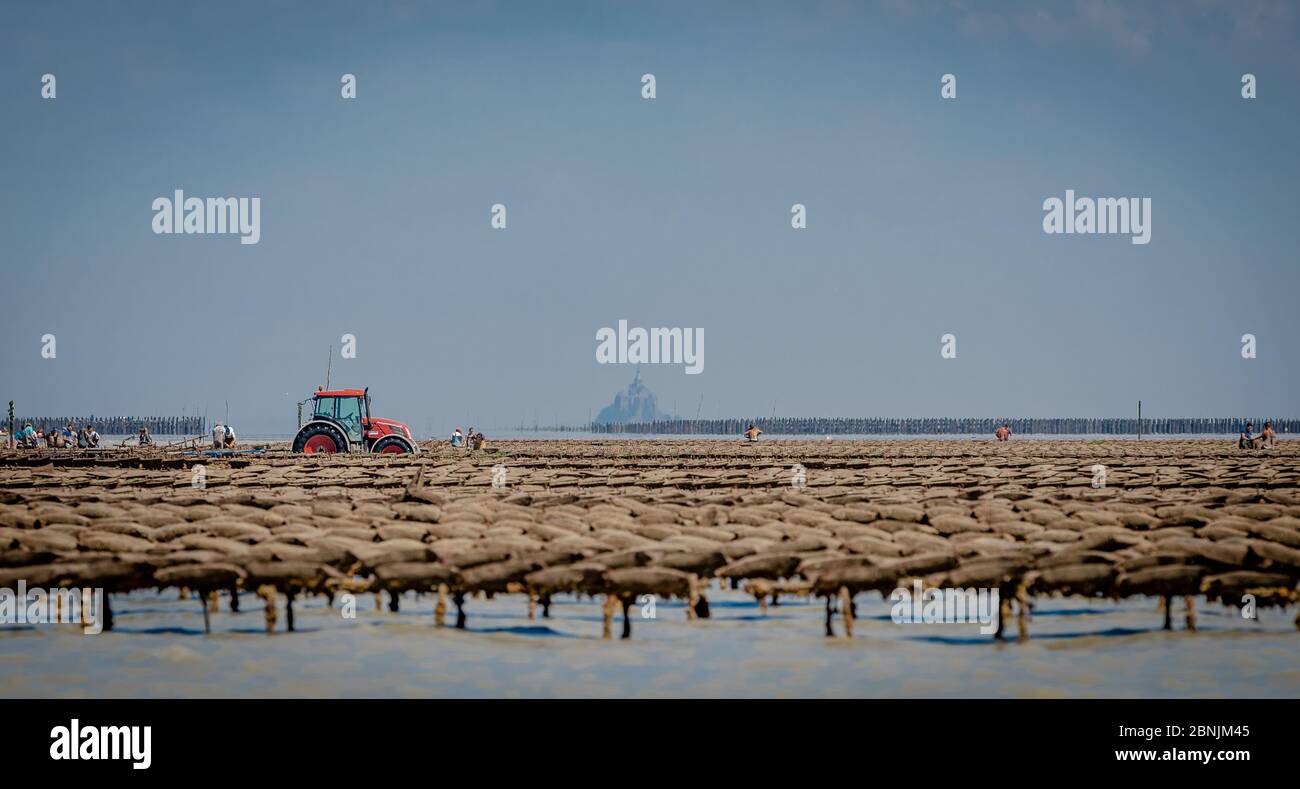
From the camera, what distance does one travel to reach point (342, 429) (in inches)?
1560

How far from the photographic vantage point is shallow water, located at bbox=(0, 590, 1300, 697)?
1117 cm

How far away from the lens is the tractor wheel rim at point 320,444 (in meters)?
39.6

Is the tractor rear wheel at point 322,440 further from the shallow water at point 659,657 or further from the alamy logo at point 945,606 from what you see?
the alamy logo at point 945,606

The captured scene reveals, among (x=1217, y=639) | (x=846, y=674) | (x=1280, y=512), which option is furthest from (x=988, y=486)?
(x=846, y=674)

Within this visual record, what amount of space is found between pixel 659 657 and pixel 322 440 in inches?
1171

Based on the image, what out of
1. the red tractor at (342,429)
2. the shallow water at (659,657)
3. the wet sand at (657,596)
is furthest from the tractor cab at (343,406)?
the shallow water at (659,657)

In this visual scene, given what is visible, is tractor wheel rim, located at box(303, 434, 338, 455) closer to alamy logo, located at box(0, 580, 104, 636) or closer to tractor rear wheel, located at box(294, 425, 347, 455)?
tractor rear wheel, located at box(294, 425, 347, 455)
